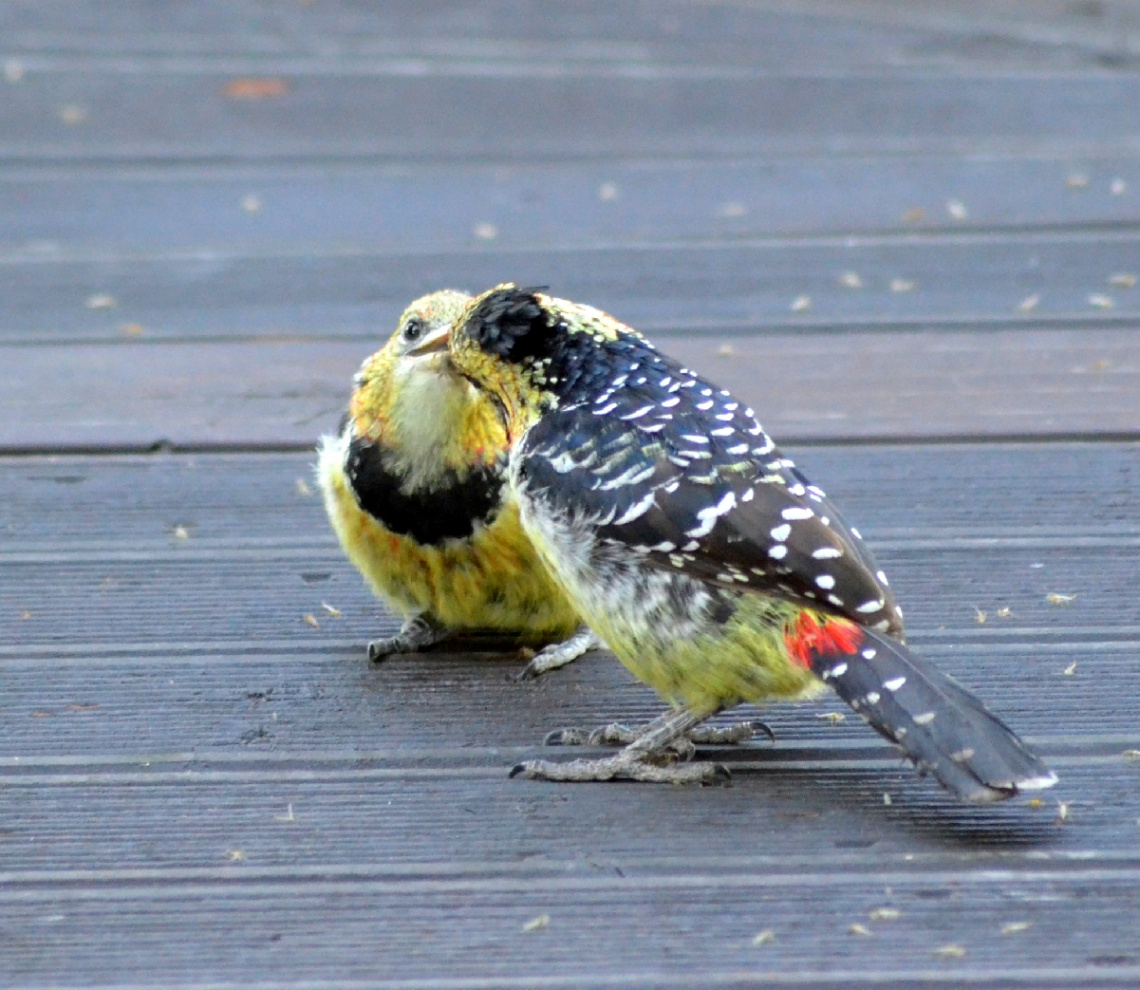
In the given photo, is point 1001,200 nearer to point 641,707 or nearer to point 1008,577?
point 1008,577

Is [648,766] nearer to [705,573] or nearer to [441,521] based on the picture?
[705,573]

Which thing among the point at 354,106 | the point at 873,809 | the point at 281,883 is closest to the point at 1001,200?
the point at 354,106

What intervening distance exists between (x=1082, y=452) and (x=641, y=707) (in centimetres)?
137

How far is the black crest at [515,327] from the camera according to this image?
3.20m

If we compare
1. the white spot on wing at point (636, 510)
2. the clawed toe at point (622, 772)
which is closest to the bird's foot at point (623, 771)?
the clawed toe at point (622, 772)

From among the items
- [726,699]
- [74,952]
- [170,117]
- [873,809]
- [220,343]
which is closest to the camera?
[74,952]

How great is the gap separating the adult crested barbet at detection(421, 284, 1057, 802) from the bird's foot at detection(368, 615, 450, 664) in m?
0.42

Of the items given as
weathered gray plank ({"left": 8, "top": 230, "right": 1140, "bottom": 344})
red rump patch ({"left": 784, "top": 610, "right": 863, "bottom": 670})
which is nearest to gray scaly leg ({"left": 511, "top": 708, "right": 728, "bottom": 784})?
red rump patch ({"left": 784, "top": 610, "right": 863, "bottom": 670})

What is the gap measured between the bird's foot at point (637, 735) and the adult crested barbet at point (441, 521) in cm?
30

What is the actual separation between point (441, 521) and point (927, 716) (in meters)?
1.03

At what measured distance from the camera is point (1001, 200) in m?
5.53

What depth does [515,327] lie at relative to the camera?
3195 millimetres

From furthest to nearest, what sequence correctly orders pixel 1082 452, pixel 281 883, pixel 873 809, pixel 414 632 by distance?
pixel 1082 452 < pixel 414 632 < pixel 873 809 < pixel 281 883

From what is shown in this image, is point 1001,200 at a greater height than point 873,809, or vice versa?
point 1001,200
